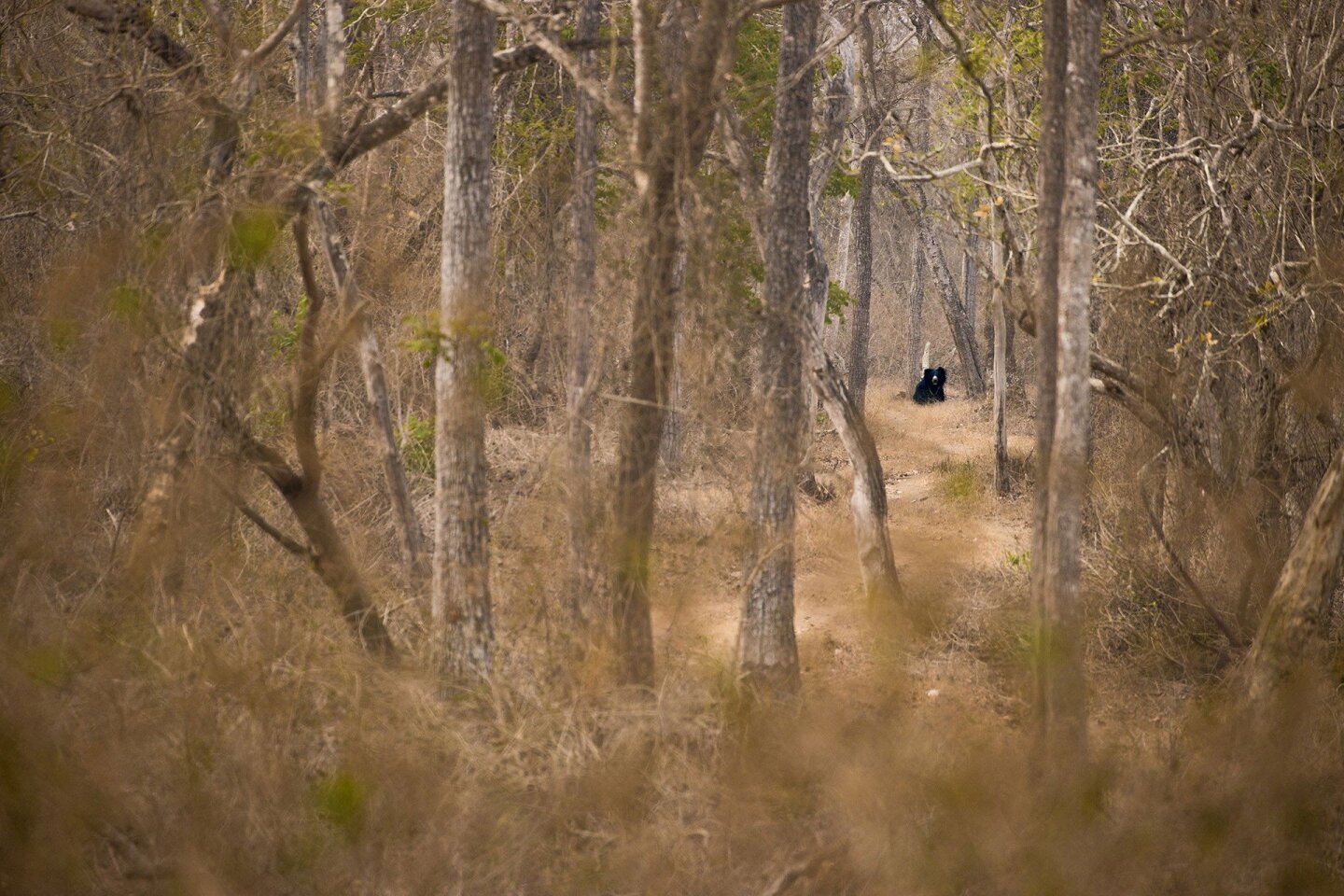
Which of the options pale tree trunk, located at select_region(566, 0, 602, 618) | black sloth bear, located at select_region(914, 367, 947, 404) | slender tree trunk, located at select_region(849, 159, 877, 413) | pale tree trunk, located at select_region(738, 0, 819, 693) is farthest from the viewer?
black sloth bear, located at select_region(914, 367, 947, 404)

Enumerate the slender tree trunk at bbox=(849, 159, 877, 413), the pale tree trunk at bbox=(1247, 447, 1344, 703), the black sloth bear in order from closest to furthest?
the pale tree trunk at bbox=(1247, 447, 1344, 703)
the slender tree trunk at bbox=(849, 159, 877, 413)
the black sloth bear

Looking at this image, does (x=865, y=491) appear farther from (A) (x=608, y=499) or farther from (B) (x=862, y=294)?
(B) (x=862, y=294)

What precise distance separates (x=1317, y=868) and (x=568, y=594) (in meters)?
4.90

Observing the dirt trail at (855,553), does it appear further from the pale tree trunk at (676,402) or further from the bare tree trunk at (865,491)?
the pale tree trunk at (676,402)

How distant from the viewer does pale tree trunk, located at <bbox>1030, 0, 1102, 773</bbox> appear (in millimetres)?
7781

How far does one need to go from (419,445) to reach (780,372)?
5583 mm

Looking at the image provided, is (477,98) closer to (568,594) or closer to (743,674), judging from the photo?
(568,594)

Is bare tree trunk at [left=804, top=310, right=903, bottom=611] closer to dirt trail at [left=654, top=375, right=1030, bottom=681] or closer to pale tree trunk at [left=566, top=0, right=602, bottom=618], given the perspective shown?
dirt trail at [left=654, top=375, right=1030, bottom=681]

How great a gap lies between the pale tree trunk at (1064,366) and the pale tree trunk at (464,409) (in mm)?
3688

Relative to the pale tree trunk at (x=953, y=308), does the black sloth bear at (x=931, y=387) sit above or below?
below

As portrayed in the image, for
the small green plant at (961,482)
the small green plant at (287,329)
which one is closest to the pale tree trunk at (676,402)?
the small green plant at (287,329)

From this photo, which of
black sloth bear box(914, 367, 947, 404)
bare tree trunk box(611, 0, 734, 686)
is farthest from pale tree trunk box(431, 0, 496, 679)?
black sloth bear box(914, 367, 947, 404)

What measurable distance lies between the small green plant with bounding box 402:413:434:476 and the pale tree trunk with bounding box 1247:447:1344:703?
8180 millimetres

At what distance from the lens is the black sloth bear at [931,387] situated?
25.9 m
